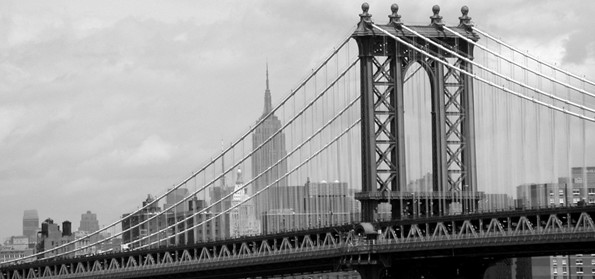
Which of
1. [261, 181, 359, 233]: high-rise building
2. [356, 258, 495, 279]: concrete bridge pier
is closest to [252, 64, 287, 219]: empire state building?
[261, 181, 359, 233]: high-rise building

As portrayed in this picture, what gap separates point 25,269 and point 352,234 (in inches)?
1698

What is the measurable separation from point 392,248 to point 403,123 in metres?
8.51

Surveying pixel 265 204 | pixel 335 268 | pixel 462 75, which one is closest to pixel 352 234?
pixel 335 268

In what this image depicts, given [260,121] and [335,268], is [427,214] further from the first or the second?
[260,121]

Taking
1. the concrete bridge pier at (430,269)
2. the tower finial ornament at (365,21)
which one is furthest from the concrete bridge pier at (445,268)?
the tower finial ornament at (365,21)

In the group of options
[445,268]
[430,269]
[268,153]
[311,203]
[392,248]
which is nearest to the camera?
[392,248]

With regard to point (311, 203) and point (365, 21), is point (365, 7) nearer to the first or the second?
point (365, 21)

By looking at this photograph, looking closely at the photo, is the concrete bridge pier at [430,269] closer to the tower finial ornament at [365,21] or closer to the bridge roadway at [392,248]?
the bridge roadway at [392,248]

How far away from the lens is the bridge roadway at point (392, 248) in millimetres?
124000

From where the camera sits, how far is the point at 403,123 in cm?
13725

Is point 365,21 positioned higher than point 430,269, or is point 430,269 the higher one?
point 365,21

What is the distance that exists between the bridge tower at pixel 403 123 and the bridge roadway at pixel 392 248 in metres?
2.83

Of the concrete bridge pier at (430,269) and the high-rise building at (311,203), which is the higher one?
the high-rise building at (311,203)

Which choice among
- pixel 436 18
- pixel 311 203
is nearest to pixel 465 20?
pixel 436 18
